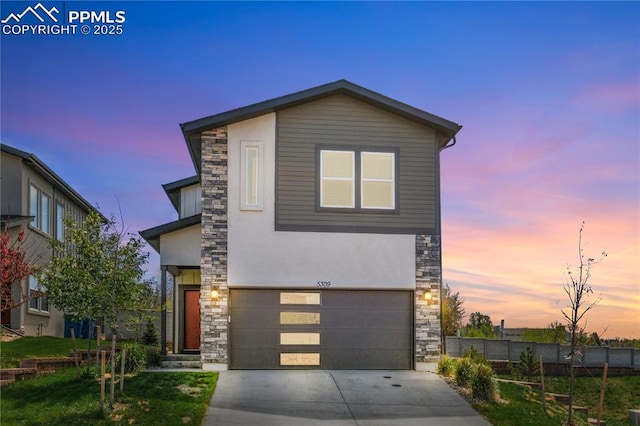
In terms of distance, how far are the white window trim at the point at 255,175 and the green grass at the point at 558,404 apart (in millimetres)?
7052

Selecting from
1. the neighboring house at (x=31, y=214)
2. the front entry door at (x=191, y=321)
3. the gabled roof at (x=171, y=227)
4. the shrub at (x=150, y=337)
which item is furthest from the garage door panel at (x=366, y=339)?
the neighboring house at (x=31, y=214)

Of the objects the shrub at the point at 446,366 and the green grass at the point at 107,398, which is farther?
the shrub at the point at 446,366

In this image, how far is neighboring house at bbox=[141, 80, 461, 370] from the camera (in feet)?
54.4

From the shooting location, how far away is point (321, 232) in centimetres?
1684

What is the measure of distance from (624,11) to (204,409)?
45.1 ft

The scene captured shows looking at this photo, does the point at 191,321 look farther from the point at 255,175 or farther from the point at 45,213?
the point at 45,213

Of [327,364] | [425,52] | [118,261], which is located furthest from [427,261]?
[118,261]

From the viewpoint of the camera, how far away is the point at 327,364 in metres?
16.8

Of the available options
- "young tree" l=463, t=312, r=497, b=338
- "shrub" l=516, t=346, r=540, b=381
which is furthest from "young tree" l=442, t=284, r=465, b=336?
"shrub" l=516, t=346, r=540, b=381

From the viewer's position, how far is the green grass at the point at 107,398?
11.5 m

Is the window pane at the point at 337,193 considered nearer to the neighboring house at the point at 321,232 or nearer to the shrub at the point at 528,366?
the neighboring house at the point at 321,232

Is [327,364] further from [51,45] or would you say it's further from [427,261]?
[51,45]

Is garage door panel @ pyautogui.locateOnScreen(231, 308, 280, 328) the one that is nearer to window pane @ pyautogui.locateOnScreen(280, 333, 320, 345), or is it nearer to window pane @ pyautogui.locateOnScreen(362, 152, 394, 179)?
window pane @ pyautogui.locateOnScreen(280, 333, 320, 345)

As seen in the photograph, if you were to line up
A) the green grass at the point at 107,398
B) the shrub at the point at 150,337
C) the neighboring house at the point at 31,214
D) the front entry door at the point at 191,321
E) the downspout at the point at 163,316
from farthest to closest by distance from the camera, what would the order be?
the neighboring house at the point at 31,214
the shrub at the point at 150,337
the front entry door at the point at 191,321
the downspout at the point at 163,316
the green grass at the point at 107,398
